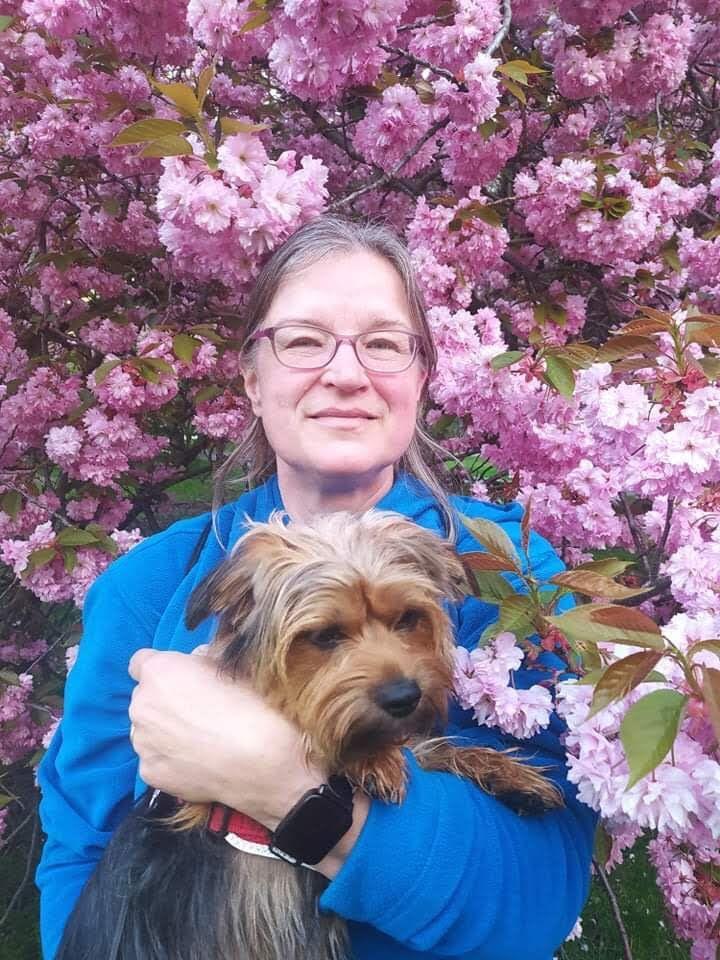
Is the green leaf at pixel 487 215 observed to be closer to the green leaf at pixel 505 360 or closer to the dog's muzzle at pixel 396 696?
the green leaf at pixel 505 360

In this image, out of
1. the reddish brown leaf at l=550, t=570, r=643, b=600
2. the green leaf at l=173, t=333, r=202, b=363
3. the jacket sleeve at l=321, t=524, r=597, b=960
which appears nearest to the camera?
the reddish brown leaf at l=550, t=570, r=643, b=600

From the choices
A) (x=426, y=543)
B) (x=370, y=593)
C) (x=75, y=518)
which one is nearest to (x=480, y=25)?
(x=426, y=543)

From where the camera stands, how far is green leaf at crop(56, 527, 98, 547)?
2.92 meters

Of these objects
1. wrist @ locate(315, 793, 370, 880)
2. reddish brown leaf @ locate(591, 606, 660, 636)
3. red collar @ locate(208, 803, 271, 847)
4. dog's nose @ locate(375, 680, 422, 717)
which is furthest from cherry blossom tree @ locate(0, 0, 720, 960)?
red collar @ locate(208, 803, 271, 847)

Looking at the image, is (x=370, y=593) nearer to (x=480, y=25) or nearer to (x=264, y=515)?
(x=264, y=515)

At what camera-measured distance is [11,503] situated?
3172 mm

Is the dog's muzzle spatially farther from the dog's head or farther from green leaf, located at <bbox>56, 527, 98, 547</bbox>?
green leaf, located at <bbox>56, 527, 98, 547</bbox>

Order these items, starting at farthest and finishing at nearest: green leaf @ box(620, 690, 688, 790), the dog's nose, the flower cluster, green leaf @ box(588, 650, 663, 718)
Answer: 1. the dog's nose
2. the flower cluster
3. green leaf @ box(588, 650, 663, 718)
4. green leaf @ box(620, 690, 688, 790)

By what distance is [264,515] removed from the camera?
2219 mm

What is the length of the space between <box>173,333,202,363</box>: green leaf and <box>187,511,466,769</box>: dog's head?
0.94 m

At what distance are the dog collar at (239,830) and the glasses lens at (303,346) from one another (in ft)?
3.42

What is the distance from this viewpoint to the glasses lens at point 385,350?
5.93ft

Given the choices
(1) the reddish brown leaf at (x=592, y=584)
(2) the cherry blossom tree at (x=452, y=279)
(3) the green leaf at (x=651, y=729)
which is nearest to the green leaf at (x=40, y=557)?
(2) the cherry blossom tree at (x=452, y=279)

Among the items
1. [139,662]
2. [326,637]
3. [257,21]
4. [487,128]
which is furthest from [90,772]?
[487,128]
